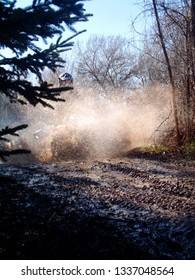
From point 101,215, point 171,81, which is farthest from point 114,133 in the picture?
point 101,215

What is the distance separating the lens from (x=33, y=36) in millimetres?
3352

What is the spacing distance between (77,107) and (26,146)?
6.44m

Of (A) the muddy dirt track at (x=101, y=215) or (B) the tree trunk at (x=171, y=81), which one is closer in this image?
(A) the muddy dirt track at (x=101, y=215)

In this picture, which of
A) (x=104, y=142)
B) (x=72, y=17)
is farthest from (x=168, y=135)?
(x=72, y=17)

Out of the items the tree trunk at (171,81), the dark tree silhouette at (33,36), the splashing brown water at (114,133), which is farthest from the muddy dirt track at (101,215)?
the splashing brown water at (114,133)

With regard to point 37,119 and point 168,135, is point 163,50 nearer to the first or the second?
point 168,135

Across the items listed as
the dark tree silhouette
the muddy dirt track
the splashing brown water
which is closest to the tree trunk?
the splashing brown water

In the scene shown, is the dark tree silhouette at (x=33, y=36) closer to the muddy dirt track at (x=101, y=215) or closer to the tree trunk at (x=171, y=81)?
the muddy dirt track at (x=101, y=215)

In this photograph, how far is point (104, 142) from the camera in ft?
37.9

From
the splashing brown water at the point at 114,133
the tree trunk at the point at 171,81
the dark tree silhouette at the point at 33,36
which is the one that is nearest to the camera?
the dark tree silhouette at the point at 33,36

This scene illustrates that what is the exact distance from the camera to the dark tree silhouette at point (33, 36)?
2803 millimetres

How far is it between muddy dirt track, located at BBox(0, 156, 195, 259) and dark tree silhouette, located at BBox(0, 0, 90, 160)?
3.57 ft

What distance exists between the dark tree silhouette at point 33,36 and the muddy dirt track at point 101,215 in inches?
42.9

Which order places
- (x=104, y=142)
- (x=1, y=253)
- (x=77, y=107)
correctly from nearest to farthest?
(x=1, y=253)
(x=104, y=142)
(x=77, y=107)
